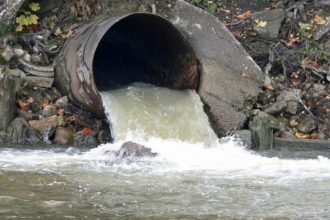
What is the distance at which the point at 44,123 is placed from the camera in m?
8.85

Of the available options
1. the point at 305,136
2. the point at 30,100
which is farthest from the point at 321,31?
the point at 30,100

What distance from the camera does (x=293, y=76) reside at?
10.5 m

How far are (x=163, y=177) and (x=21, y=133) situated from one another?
2.88m

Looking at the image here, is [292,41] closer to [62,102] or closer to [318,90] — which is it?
[318,90]

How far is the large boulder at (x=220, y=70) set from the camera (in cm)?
952

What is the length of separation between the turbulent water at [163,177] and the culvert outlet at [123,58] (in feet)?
1.38

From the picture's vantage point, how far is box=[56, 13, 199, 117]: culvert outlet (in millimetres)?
8904

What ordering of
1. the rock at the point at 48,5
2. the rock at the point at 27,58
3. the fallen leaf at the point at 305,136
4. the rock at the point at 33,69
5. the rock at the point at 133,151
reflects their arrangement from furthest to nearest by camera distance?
the rock at the point at 48,5 → the rock at the point at 27,58 → the rock at the point at 33,69 → the fallen leaf at the point at 305,136 → the rock at the point at 133,151

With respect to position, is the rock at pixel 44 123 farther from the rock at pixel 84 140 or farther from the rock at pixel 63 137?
the rock at pixel 84 140

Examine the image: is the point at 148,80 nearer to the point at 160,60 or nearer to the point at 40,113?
the point at 160,60

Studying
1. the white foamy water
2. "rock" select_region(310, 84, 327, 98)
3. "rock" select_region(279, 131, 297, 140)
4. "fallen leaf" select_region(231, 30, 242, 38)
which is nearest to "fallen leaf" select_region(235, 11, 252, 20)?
"fallen leaf" select_region(231, 30, 242, 38)

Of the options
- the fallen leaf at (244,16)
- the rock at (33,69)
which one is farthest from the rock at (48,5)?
the fallen leaf at (244,16)

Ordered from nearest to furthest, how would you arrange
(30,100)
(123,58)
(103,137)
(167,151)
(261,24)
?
(167,151) < (103,137) < (30,100) < (261,24) < (123,58)

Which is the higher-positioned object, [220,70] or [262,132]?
[220,70]
